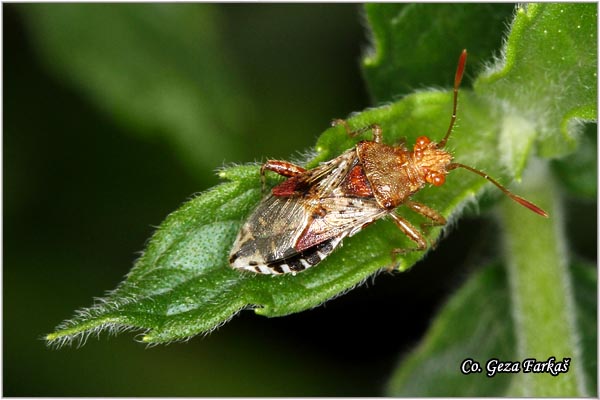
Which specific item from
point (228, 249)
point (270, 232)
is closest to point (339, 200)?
point (270, 232)

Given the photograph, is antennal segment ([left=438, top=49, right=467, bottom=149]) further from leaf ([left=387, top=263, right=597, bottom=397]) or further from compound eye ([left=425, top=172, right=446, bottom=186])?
leaf ([left=387, top=263, right=597, bottom=397])

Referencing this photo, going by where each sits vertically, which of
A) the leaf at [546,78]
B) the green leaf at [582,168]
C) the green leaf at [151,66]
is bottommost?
the leaf at [546,78]

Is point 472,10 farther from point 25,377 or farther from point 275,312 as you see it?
point 25,377

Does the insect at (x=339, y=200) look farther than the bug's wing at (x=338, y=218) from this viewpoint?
No

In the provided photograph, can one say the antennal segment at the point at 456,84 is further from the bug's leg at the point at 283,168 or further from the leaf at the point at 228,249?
the bug's leg at the point at 283,168

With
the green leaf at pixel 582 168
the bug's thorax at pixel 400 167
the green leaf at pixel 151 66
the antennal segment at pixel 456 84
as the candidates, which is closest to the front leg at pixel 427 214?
the bug's thorax at pixel 400 167

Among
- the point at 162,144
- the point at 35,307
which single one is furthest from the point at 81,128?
the point at 35,307
